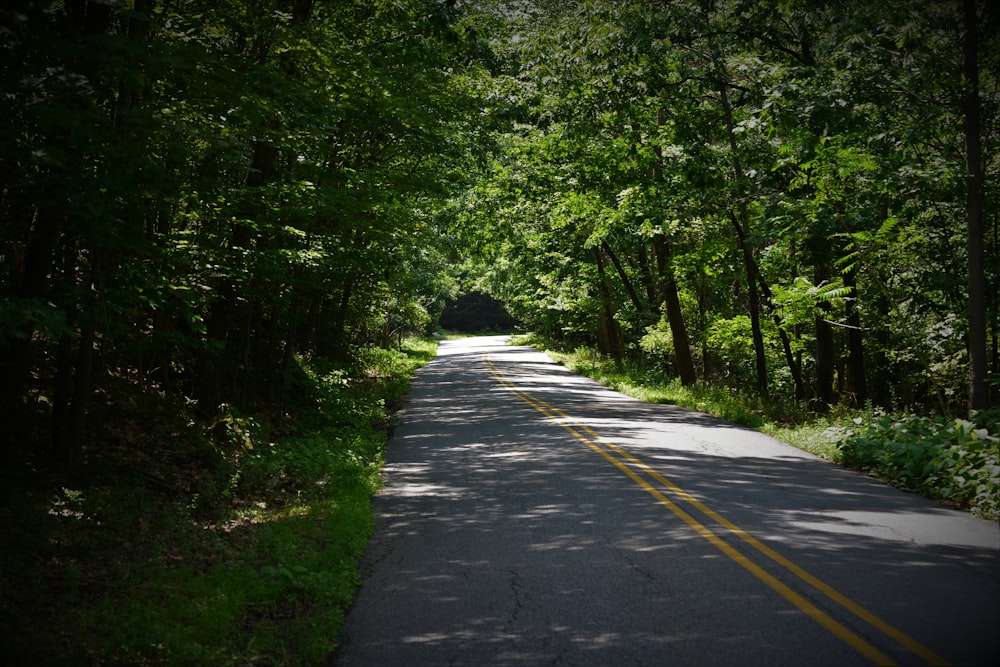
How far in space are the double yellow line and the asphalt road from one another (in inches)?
0.7

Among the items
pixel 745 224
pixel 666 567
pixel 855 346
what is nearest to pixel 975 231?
pixel 855 346

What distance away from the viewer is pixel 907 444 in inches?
364

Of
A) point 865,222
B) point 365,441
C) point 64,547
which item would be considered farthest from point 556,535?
point 865,222

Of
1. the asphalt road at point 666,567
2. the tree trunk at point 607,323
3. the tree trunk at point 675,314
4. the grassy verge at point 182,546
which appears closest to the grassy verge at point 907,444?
the asphalt road at point 666,567

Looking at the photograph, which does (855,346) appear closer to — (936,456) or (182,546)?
(936,456)

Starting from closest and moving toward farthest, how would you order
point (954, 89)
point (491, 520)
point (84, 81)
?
point (84, 81), point (491, 520), point (954, 89)

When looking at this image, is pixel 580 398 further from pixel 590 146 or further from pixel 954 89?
pixel 954 89

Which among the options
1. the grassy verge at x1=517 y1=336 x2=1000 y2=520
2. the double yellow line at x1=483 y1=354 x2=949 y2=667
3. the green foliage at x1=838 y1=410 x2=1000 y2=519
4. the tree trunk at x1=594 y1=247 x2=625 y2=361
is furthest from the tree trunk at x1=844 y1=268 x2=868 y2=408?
the tree trunk at x1=594 y1=247 x2=625 y2=361

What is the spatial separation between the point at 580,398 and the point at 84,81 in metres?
16.2

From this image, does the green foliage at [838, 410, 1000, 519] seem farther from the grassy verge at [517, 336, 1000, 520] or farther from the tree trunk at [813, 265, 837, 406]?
the tree trunk at [813, 265, 837, 406]

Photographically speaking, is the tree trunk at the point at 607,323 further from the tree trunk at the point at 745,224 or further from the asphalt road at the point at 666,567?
the asphalt road at the point at 666,567

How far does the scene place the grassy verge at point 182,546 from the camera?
4.36 meters

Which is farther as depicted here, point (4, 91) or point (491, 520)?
point (491, 520)

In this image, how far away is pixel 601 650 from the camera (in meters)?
4.20
